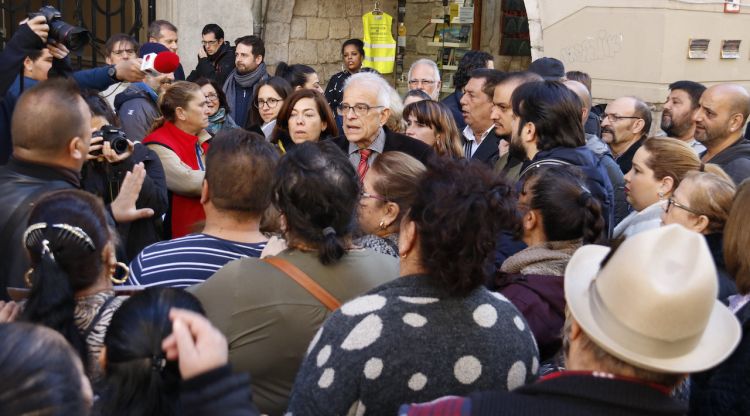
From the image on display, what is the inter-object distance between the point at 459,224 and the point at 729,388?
89 cm

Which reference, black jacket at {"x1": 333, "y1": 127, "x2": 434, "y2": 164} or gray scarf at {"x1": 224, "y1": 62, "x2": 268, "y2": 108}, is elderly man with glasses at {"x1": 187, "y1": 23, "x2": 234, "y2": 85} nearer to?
gray scarf at {"x1": 224, "y1": 62, "x2": 268, "y2": 108}

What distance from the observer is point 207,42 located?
29.7 ft

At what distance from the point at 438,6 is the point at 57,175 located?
10.6 metres

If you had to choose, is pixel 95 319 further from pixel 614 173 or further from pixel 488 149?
pixel 488 149

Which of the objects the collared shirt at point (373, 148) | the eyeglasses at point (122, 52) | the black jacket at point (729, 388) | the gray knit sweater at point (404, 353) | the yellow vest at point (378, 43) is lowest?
the black jacket at point (729, 388)

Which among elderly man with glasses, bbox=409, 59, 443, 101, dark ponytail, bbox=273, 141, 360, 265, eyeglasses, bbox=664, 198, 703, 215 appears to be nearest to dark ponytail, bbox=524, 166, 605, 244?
eyeglasses, bbox=664, 198, 703, 215

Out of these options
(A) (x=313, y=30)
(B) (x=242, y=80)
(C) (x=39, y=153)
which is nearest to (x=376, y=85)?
(C) (x=39, y=153)

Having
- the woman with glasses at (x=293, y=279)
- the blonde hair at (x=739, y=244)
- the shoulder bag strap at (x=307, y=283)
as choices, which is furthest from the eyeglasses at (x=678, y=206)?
the shoulder bag strap at (x=307, y=283)

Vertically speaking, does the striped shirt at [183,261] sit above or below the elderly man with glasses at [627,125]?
below

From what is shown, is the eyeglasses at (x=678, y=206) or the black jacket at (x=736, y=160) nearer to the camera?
the eyeglasses at (x=678, y=206)

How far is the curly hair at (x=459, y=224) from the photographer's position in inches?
84.6

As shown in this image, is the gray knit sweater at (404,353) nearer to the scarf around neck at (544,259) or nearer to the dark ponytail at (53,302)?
the dark ponytail at (53,302)

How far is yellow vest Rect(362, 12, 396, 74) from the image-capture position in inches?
448

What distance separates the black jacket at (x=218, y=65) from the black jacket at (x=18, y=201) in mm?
5899
